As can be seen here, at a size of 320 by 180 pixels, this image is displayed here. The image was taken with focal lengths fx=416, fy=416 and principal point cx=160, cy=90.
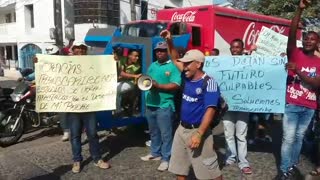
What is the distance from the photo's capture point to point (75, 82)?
18.1 ft

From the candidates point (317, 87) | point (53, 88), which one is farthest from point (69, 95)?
point (317, 87)

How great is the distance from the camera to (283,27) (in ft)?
45.9

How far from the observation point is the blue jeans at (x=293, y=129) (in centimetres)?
473

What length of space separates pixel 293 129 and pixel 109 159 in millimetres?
2638

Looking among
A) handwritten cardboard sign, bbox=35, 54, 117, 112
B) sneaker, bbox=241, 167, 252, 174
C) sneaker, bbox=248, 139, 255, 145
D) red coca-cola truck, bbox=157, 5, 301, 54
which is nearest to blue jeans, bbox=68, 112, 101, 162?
handwritten cardboard sign, bbox=35, 54, 117, 112

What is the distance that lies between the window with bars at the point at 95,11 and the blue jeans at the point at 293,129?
17.0 m

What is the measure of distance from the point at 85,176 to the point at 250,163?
7.48ft

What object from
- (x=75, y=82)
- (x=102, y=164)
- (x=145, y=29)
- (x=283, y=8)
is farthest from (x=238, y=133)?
(x=283, y=8)

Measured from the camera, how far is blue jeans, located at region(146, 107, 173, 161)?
17.6ft

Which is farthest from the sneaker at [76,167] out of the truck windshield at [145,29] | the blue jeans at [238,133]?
the truck windshield at [145,29]

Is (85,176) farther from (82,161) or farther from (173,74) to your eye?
(173,74)

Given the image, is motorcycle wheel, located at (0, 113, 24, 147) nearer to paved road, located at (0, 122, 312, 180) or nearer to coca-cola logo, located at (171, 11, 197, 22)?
paved road, located at (0, 122, 312, 180)

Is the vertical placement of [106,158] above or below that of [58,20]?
below

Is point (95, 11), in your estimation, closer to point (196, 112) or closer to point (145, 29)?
point (145, 29)
